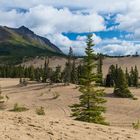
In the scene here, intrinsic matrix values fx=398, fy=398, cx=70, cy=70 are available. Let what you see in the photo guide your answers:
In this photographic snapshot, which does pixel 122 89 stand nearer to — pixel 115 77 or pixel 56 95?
pixel 56 95

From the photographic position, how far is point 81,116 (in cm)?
Result: 4344

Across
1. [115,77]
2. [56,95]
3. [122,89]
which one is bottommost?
[56,95]

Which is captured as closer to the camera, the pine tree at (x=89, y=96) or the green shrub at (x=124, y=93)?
the pine tree at (x=89, y=96)

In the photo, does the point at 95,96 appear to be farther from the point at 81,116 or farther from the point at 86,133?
the point at 86,133

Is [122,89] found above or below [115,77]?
below

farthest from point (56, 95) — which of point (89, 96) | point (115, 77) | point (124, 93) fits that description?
point (89, 96)

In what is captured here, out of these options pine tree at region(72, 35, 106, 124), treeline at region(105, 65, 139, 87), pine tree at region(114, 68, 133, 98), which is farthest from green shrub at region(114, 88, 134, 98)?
pine tree at region(72, 35, 106, 124)

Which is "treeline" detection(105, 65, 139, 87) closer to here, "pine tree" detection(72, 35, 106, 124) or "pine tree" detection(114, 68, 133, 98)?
"pine tree" detection(114, 68, 133, 98)

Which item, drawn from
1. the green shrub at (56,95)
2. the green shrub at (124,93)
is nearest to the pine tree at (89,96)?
the green shrub at (124,93)

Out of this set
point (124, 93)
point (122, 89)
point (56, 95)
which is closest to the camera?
point (124, 93)

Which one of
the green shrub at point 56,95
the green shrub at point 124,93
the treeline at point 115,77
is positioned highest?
the treeline at point 115,77

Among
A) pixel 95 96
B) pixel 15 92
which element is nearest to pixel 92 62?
pixel 95 96

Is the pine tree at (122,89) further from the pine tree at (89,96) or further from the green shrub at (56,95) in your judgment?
the pine tree at (89,96)

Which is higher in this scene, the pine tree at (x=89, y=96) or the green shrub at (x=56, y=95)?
the pine tree at (x=89, y=96)
